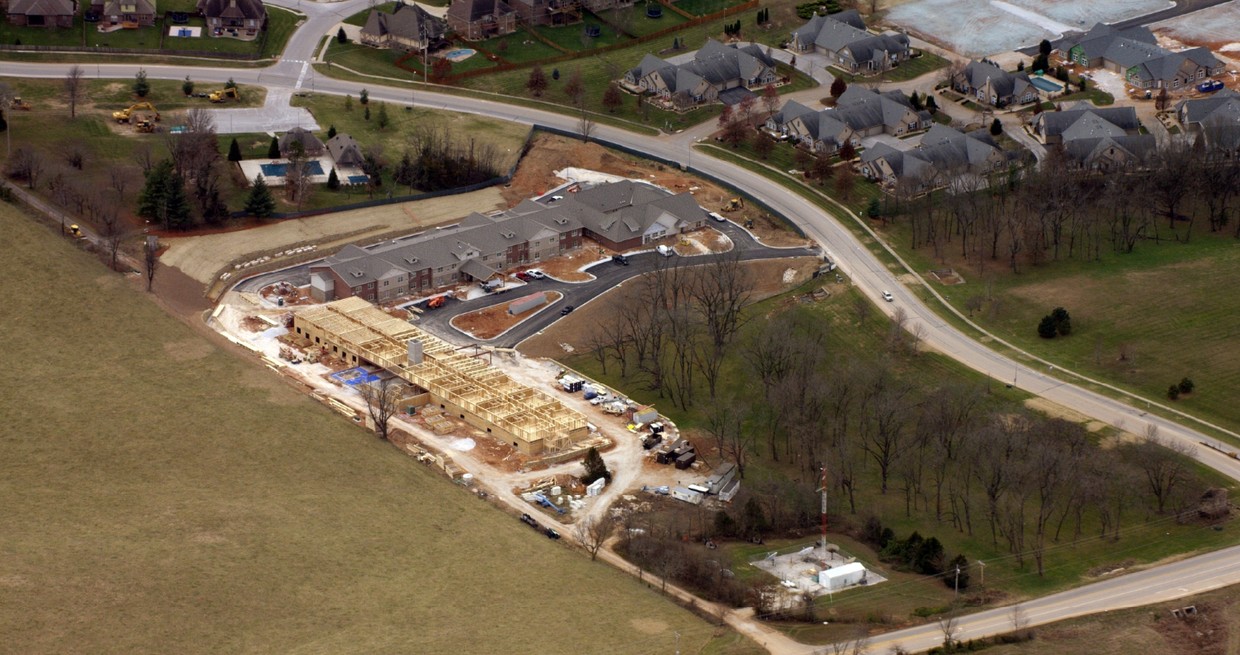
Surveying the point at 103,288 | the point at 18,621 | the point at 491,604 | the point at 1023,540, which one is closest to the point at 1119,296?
the point at 1023,540

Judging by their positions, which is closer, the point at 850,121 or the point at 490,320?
the point at 490,320

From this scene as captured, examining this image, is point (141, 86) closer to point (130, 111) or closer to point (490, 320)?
point (130, 111)

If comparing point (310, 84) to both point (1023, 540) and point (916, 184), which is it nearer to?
point (916, 184)

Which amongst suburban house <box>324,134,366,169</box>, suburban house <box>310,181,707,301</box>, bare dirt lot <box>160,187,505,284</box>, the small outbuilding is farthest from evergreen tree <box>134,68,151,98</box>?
the small outbuilding

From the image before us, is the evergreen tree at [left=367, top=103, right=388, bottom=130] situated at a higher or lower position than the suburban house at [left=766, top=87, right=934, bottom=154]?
lower

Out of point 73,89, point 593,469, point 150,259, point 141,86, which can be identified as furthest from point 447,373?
point 141,86

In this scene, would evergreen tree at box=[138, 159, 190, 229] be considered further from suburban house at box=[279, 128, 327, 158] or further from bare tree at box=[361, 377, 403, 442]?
bare tree at box=[361, 377, 403, 442]

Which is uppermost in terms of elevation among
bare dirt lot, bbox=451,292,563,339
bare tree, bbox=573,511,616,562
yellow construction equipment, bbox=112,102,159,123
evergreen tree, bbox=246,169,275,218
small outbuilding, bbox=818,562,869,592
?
yellow construction equipment, bbox=112,102,159,123
